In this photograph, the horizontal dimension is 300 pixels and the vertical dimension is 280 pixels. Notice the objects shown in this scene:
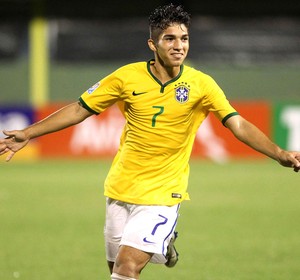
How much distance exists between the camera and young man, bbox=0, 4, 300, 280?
615cm

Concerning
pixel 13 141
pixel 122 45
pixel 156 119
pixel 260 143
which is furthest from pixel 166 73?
pixel 122 45

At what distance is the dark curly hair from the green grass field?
3.13 meters

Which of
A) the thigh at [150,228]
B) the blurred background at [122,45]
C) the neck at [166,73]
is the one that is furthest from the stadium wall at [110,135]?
the thigh at [150,228]

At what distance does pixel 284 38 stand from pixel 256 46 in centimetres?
93

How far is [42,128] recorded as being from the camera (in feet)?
20.7

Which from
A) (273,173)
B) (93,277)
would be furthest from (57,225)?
(273,173)

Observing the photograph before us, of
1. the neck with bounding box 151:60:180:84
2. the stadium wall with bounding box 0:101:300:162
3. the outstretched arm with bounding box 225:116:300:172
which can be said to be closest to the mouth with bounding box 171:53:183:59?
the neck with bounding box 151:60:180:84

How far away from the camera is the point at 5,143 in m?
6.25

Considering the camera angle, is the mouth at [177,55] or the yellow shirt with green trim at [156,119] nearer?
the mouth at [177,55]

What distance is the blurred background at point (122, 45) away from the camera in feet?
89.9

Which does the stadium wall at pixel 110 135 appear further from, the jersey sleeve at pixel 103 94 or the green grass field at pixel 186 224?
the jersey sleeve at pixel 103 94

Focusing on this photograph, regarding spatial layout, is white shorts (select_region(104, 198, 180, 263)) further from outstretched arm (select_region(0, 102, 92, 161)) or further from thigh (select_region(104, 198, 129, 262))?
outstretched arm (select_region(0, 102, 92, 161))

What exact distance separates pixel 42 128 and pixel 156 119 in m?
0.83

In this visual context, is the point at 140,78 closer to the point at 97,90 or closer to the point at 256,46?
the point at 97,90
